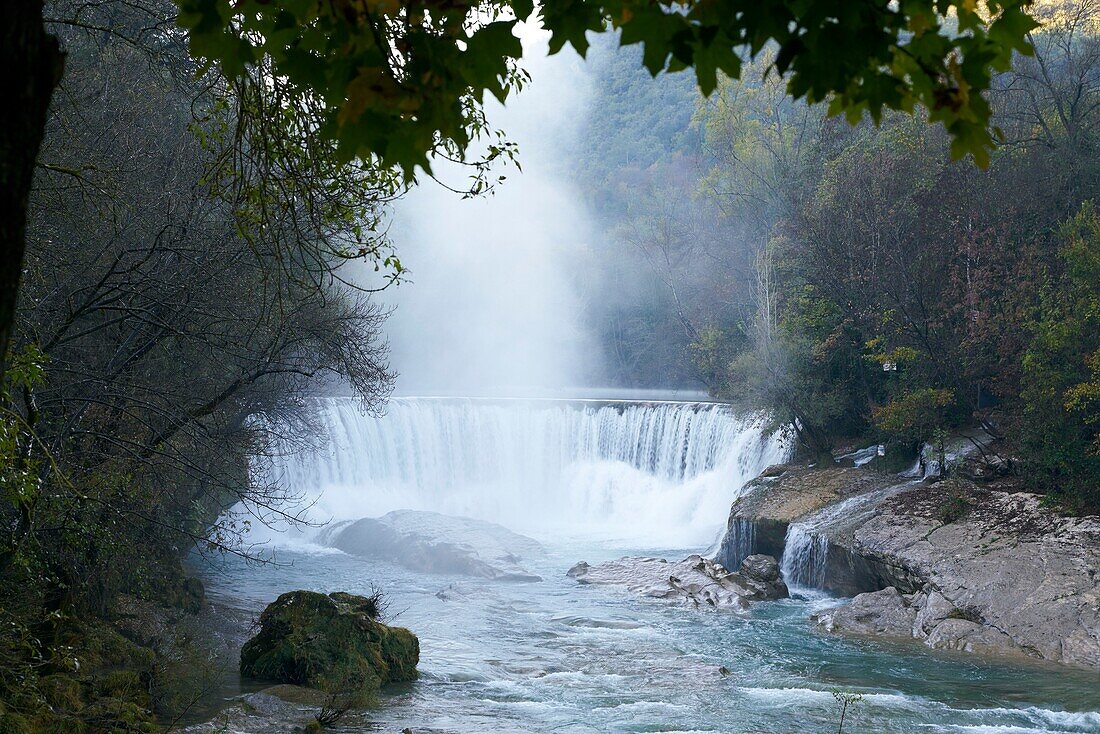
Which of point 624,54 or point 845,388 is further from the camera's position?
point 624,54

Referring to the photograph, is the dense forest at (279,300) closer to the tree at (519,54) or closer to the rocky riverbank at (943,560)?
the tree at (519,54)

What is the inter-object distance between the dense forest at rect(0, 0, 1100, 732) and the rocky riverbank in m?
0.95

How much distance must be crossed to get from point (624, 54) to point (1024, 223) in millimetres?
51350

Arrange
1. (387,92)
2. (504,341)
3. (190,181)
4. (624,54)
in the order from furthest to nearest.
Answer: (624,54) → (504,341) → (190,181) → (387,92)

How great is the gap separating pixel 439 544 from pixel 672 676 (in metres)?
8.96

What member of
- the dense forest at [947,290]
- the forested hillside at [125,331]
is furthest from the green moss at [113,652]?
the dense forest at [947,290]

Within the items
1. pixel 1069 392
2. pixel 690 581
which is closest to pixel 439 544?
pixel 690 581

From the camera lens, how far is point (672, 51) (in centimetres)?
201

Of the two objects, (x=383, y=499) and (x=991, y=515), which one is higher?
(x=991, y=515)

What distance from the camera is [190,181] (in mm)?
9820

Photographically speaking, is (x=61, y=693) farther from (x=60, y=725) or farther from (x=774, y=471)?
(x=774, y=471)

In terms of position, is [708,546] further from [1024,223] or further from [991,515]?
[1024,223]

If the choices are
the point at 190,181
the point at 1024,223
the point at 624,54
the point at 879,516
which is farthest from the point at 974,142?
the point at 624,54

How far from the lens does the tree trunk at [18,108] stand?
1.66 m
